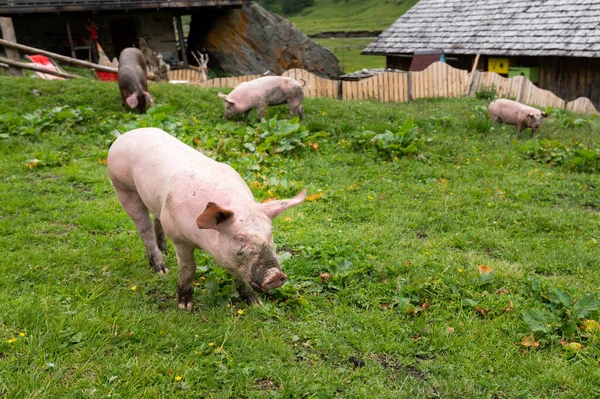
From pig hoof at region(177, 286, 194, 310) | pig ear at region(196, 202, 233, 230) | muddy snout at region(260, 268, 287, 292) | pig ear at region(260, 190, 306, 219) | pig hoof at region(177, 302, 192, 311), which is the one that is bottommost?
pig hoof at region(177, 302, 192, 311)

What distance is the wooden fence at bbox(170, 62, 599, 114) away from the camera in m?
16.4

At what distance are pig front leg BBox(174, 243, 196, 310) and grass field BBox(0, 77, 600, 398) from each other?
123mm

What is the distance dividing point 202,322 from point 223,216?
3.31 feet

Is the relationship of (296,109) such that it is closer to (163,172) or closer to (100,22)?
(163,172)

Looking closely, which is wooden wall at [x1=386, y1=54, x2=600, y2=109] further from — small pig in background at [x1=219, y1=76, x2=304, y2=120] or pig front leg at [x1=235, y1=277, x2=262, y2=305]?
pig front leg at [x1=235, y1=277, x2=262, y2=305]

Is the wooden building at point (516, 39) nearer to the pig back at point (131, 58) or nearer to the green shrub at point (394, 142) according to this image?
the green shrub at point (394, 142)

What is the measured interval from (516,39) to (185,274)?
1901 centimetres

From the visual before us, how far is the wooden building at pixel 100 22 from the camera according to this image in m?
20.0

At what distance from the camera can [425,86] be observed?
1700cm

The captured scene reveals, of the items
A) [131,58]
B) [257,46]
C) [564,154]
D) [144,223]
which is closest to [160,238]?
[144,223]

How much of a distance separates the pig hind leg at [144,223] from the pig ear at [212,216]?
1.60 meters

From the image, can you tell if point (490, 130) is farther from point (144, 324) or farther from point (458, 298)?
point (144, 324)

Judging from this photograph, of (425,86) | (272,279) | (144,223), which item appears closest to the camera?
(272,279)

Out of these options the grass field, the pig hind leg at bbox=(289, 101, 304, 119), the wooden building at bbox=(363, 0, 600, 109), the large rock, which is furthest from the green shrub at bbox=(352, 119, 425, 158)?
the large rock
